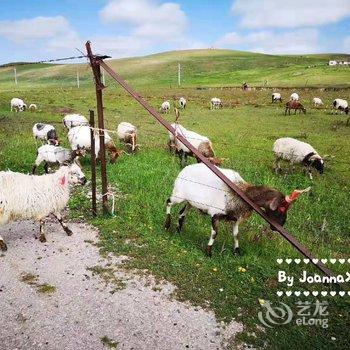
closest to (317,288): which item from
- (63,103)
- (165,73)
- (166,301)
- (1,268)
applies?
(166,301)

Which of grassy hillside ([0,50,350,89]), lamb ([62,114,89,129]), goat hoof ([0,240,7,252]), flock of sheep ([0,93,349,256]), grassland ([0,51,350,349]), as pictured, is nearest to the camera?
grassland ([0,51,350,349])

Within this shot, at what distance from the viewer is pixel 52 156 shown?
1580 cm

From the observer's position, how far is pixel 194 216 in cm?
1205

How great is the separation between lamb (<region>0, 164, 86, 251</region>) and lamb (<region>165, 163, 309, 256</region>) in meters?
3.28

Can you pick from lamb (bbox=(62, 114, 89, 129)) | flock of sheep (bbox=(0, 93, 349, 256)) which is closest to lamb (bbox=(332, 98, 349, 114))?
lamb (bbox=(62, 114, 89, 129))

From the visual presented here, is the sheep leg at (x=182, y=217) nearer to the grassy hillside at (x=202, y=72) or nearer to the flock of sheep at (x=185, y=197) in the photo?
the flock of sheep at (x=185, y=197)

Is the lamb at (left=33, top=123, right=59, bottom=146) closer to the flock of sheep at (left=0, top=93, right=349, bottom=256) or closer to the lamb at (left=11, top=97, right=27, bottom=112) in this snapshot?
the flock of sheep at (left=0, top=93, right=349, bottom=256)

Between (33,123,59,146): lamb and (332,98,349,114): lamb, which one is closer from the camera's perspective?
(33,123,59,146): lamb

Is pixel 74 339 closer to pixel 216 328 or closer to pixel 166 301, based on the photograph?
pixel 166 301

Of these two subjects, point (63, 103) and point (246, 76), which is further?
point (246, 76)

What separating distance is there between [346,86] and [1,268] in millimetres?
62128

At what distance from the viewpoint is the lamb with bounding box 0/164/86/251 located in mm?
9828

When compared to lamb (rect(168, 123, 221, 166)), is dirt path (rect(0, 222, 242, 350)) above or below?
below

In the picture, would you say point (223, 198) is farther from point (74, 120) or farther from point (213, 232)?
point (74, 120)
